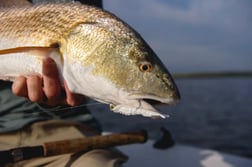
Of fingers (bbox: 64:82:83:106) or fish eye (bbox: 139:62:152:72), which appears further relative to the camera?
fingers (bbox: 64:82:83:106)

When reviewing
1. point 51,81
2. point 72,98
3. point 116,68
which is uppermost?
point 116,68

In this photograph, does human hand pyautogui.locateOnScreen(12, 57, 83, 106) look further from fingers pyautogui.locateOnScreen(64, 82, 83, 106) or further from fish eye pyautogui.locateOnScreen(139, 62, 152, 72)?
fish eye pyautogui.locateOnScreen(139, 62, 152, 72)

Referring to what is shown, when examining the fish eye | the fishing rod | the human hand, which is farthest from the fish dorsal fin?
the fishing rod

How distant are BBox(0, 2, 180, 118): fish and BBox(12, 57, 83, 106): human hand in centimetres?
6

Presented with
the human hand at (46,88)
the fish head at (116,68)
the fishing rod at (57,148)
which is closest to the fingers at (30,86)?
the human hand at (46,88)

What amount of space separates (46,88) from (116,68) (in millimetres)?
537

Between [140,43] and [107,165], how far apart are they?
1.39 meters

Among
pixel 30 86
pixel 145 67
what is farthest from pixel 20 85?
pixel 145 67

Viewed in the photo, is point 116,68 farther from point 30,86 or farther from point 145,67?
point 30,86

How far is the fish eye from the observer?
2267mm

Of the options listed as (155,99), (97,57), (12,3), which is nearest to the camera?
(155,99)

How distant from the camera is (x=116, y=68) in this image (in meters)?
2.30

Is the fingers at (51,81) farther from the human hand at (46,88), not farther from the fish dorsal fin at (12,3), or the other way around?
the fish dorsal fin at (12,3)

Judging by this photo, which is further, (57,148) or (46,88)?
(57,148)
